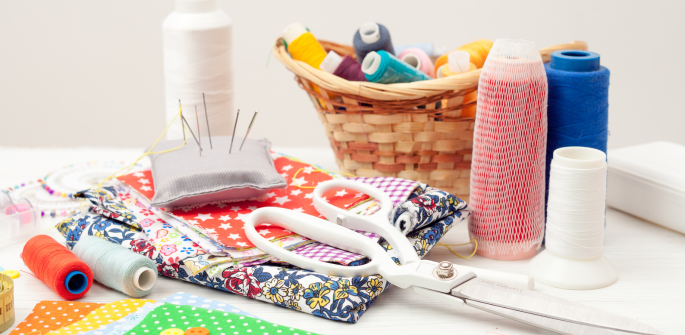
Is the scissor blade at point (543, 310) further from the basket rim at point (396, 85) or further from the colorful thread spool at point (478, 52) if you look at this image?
the colorful thread spool at point (478, 52)

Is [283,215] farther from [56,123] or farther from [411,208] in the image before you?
[56,123]

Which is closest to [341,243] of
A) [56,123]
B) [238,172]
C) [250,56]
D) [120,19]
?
[238,172]

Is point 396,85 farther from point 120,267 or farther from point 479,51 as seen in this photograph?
point 120,267

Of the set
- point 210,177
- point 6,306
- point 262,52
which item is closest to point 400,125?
point 210,177

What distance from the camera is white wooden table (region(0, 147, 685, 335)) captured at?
628mm

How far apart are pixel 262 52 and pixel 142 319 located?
1327mm

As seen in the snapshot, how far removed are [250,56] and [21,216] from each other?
42.3 inches

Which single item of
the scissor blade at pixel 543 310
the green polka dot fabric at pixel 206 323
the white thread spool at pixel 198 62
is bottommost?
the green polka dot fabric at pixel 206 323

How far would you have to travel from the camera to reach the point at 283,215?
73 centimetres

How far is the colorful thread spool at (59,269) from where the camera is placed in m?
0.65

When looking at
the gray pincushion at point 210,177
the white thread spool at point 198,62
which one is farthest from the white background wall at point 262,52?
the gray pincushion at point 210,177

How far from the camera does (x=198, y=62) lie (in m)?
1.03

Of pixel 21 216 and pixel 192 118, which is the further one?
pixel 192 118

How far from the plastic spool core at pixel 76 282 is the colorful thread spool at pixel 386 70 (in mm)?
485
